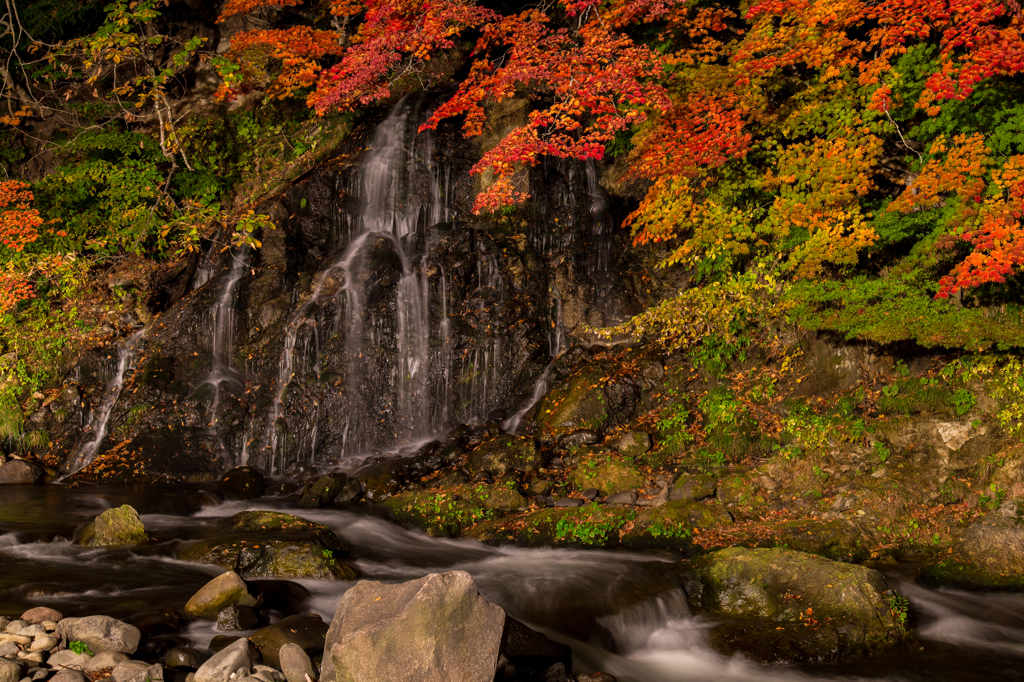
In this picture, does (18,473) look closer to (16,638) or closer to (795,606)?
(16,638)

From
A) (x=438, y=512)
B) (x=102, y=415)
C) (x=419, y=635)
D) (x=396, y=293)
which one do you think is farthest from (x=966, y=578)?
(x=102, y=415)

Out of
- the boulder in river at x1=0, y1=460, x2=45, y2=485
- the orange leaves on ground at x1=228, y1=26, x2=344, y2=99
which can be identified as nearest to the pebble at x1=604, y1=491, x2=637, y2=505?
the boulder in river at x1=0, y1=460, x2=45, y2=485

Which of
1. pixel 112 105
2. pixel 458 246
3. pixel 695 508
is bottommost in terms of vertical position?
pixel 695 508

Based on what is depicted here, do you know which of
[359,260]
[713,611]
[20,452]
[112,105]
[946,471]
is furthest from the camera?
[112,105]

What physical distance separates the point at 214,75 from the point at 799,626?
1831 cm

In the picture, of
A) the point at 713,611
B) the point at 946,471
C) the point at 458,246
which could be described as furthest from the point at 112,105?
the point at 946,471

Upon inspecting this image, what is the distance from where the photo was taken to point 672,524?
26.0 ft

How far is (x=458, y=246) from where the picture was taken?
13.4 meters

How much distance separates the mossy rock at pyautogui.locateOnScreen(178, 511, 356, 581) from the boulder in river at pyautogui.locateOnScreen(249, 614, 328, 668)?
1449 mm

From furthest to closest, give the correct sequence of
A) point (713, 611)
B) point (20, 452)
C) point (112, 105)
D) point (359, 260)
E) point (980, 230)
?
point (112, 105) → point (359, 260) → point (20, 452) → point (980, 230) → point (713, 611)

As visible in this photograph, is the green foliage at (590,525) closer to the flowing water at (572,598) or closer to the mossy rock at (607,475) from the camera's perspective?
the flowing water at (572,598)

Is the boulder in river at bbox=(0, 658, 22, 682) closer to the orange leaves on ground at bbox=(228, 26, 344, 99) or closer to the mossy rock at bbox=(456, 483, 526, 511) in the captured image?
the mossy rock at bbox=(456, 483, 526, 511)

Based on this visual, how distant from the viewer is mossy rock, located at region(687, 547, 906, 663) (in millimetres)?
5469

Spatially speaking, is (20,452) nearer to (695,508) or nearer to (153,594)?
(153,594)
